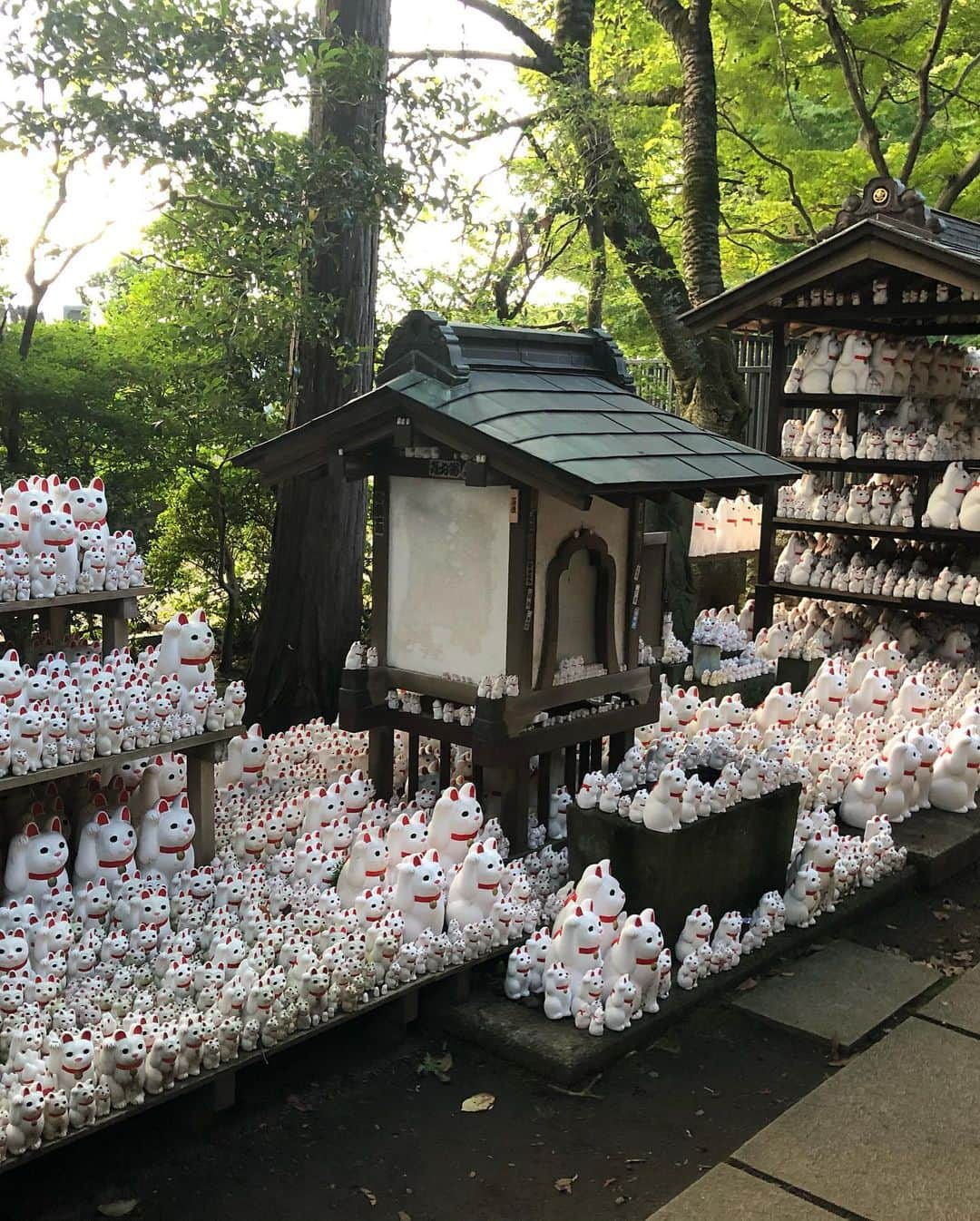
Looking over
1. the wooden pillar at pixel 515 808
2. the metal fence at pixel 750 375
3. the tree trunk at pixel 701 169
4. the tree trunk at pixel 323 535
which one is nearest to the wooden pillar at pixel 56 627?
the wooden pillar at pixel 515 808

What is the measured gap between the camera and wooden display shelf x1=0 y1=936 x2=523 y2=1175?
3.24 metres

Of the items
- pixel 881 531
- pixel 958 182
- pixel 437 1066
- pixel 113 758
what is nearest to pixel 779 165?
pixel 958 182

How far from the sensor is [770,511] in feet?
31.4

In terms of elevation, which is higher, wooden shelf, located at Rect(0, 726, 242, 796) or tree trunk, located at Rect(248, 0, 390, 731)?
tree trunk, located at Rect(248, 0, 390, 731)

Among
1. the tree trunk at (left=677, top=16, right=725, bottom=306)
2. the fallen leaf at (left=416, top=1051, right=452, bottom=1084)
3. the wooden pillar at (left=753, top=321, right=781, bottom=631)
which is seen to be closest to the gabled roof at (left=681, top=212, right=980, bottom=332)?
the wooden pillar at (left=753, top=321, right=781, bottom=631)

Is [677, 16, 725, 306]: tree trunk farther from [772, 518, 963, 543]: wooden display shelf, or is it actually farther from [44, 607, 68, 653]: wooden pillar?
[44, 607, 68, 653]: wooden pillar

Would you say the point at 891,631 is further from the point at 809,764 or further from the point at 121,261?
the point at 121,261

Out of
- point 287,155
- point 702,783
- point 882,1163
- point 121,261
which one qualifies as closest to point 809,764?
point 702,783

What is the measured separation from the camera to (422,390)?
5051mm

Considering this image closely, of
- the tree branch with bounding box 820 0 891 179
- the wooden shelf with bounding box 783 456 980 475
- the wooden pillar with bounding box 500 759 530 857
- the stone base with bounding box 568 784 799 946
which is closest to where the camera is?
the stone base with bounding box 568 784 799 946

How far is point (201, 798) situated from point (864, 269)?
672 centimetres

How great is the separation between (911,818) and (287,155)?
16.4ft

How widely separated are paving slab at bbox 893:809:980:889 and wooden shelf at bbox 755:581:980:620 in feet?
8.27

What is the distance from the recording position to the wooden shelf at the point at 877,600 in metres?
8.68
